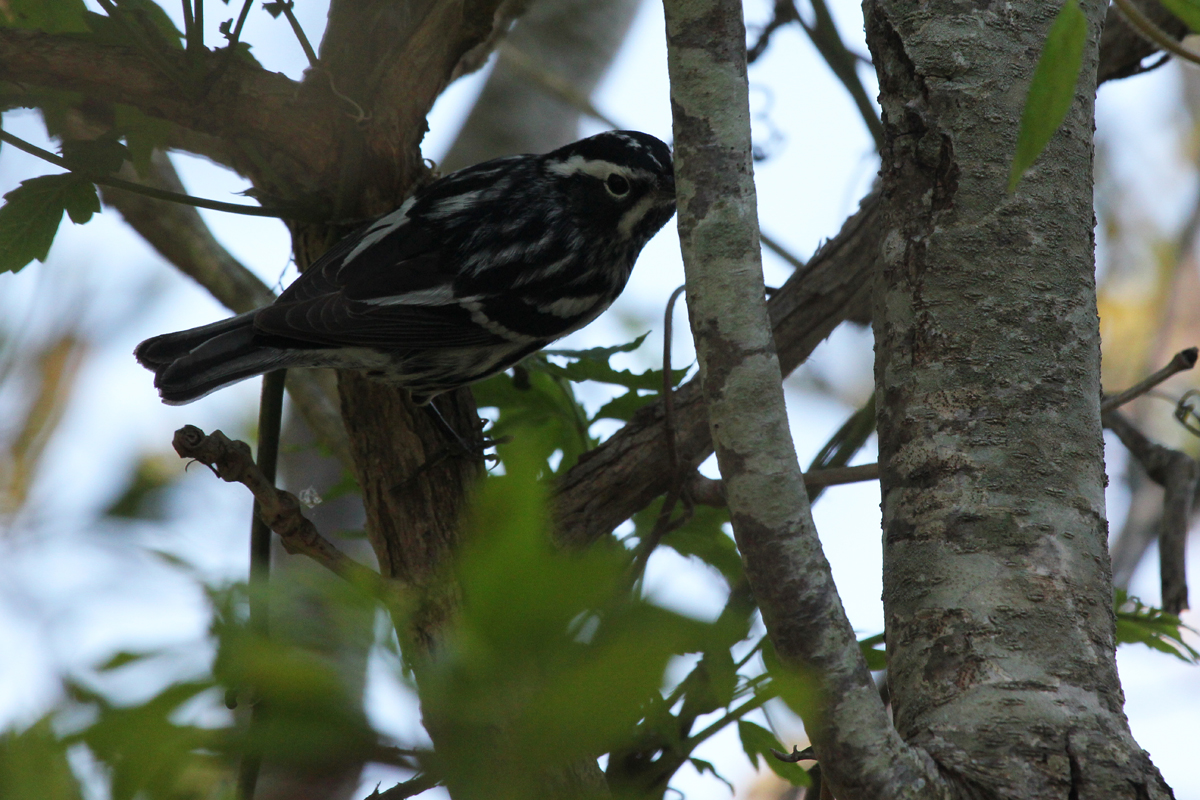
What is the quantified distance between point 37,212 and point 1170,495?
2469mm

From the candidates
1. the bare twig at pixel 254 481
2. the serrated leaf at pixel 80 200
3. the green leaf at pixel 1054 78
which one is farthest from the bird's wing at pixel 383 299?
the green leaf at pixel 1054 78

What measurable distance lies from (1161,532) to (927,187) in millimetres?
1213

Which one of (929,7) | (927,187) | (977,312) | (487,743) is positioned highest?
(929,7)

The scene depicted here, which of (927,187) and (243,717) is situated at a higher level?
(927,187)

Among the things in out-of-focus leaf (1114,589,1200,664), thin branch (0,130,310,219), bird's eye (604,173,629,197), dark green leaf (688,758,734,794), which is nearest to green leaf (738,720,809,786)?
dark green leaf (688,758,734,794)

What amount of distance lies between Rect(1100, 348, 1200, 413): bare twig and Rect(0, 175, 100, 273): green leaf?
1936 mm

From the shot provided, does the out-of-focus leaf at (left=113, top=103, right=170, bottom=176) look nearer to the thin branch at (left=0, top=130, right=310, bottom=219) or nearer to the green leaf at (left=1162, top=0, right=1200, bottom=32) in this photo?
the thin branch at (left=0, top=130, right=310, bottom=219)

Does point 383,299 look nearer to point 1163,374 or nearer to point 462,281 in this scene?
point 462,281

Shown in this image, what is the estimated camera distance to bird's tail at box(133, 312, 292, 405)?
7.58 feet

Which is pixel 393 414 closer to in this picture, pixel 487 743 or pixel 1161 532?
pixel 1161 532

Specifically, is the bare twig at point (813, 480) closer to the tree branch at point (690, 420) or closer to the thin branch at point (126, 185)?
the tree branch at point (690, 420)

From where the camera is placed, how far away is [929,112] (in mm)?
1502

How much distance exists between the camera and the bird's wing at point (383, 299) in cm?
237

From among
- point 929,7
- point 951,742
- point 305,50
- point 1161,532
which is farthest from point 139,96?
point 1161,532
